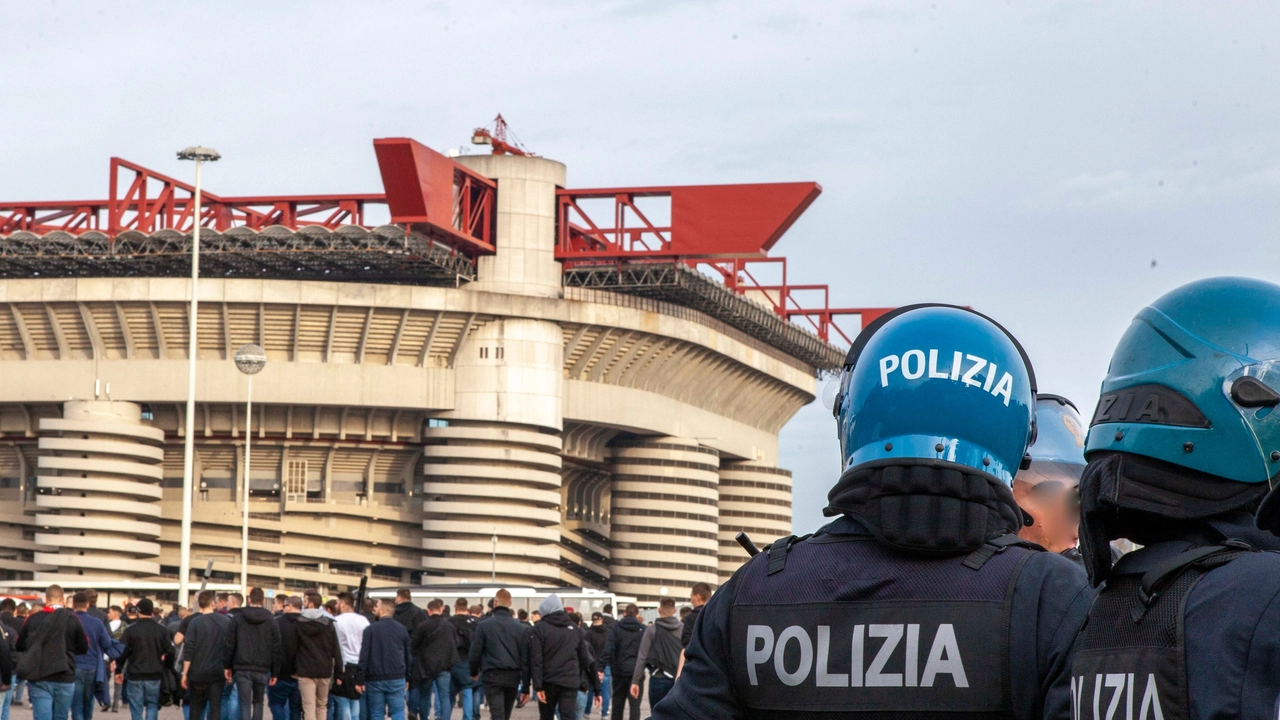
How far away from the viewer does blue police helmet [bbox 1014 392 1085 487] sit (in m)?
4.38

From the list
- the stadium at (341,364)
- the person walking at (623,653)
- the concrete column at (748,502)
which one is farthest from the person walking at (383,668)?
the concrete column at (748,502)

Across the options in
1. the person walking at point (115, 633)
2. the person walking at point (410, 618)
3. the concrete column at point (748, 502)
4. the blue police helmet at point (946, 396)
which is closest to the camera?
the blue police helmet at point (946, 396)

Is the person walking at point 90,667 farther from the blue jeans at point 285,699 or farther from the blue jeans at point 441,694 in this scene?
the blue jeans at point 441,694

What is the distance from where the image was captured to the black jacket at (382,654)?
1529 centimetres

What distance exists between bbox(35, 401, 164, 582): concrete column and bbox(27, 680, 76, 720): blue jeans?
44119 millimetres

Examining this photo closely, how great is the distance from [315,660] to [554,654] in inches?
86.4

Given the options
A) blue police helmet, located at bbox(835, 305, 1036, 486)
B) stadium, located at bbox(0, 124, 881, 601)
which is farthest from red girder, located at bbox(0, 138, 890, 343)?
blue police helmet, located at bbox(835, 305, 1036, 486)

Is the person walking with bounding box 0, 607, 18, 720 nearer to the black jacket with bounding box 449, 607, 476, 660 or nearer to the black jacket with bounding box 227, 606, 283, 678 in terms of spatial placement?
the black jacket with bounding box 227, 606, 283, 678

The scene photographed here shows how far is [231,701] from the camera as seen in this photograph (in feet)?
53.2

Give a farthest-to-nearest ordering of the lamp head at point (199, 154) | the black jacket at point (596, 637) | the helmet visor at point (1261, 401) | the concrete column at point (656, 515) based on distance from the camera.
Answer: the concrete column at point (656, 515)
the lamp head at point (199, 154)
the black jacket at point (596, 637)
the helmet visor at point (1261, 401)

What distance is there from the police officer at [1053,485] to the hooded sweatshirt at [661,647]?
9.86 m

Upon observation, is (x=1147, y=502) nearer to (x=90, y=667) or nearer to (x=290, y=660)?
(x=290, y=660)

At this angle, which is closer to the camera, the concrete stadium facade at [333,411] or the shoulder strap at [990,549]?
the shoulder strap at [990,549]

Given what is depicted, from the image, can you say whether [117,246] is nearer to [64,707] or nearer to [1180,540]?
[64,707]
